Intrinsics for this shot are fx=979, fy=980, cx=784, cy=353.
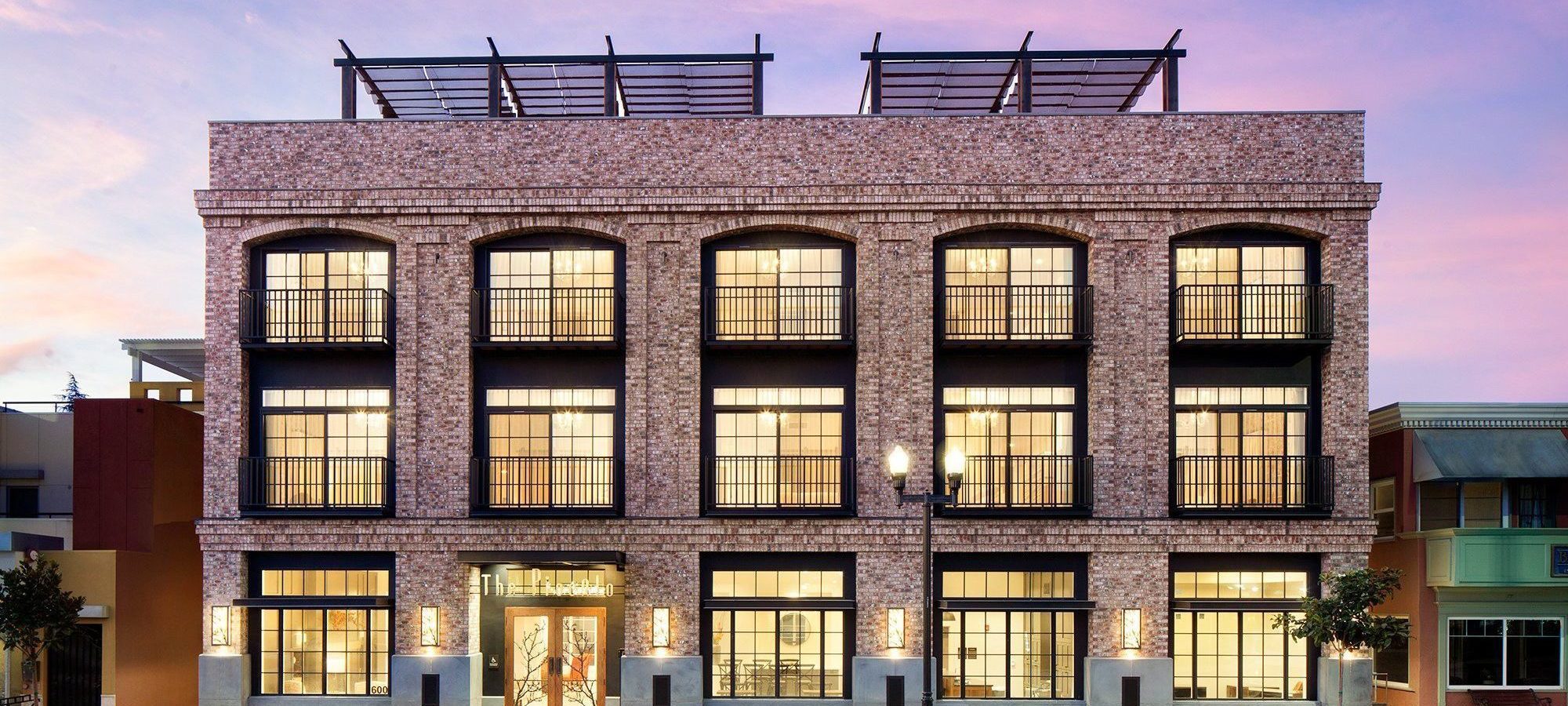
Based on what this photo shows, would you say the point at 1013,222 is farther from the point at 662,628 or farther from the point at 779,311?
the point at 662,628

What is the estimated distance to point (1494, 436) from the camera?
1975cm

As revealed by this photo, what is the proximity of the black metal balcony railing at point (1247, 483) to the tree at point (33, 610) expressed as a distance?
20879mm

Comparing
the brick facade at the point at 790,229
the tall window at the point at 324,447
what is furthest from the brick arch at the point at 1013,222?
the tall window at the point at 324,447

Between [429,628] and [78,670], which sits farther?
[78,670]

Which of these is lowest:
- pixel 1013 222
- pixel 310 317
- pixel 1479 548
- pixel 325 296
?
pixel 1479 548

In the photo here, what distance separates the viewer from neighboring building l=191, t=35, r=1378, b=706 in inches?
746

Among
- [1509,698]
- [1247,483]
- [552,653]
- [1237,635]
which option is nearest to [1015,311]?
[1247,483]

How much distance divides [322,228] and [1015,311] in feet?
45.6

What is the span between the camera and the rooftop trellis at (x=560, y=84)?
65.2 ft

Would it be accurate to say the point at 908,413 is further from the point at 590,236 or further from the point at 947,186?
the point at 590,236

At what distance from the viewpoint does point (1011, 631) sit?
62.7ft

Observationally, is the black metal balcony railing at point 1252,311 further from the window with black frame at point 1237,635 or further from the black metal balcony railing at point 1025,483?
the window with black frame at point 1237,635

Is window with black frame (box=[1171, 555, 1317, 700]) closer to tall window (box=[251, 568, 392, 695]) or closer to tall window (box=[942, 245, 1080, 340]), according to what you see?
tall window (box=[942, 245, 1080, 340])

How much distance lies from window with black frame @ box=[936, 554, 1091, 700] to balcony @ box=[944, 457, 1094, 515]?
3.41 feet
